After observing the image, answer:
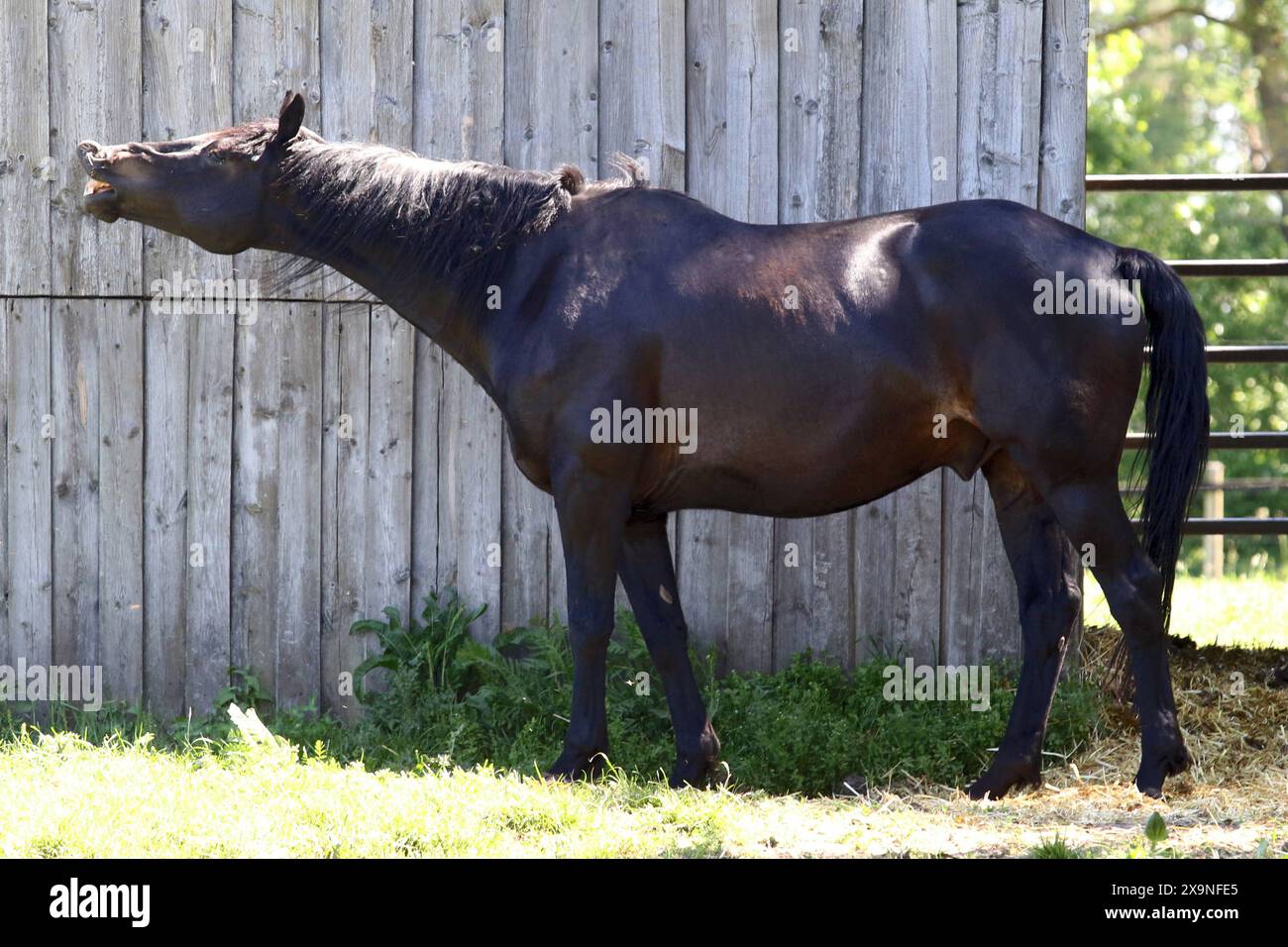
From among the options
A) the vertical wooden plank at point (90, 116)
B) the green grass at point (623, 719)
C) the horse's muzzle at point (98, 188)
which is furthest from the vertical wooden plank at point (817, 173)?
the vertical wooden plank at point (90, 116)

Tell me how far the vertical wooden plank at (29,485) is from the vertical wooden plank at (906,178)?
3786 millimetres

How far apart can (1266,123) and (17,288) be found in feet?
61.6

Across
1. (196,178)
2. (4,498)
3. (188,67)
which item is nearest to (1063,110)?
(196,178)

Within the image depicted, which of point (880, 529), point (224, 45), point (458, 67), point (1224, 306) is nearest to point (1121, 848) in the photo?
point (880, 529)

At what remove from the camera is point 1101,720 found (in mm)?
5824

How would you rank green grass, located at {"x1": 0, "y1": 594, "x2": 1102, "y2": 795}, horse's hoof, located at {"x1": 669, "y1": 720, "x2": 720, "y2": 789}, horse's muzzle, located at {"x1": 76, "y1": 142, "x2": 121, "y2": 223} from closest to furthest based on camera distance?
1. horse's muzzle, located at {"x1": 76, "y1": 142, "x2": 121, "y2": 223}
2. horse's hoof, located at {"x1": 669, "y1": 720, "x2": 720, "y2": 789}
3. green grass, located at {"x1": 0, "y1": 594, "x2": 1102, "y2": 795}

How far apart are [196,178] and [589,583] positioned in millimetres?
2122

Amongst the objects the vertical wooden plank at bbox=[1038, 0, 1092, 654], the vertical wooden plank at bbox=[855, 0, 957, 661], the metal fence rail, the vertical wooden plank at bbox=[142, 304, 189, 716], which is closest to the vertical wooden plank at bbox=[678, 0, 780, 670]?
the vertical wooden plank at bbox=[855, 0, 957, 661]

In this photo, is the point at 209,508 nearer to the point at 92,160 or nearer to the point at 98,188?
the point at 98,188

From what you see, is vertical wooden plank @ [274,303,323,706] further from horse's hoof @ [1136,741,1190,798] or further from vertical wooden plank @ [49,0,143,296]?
horse's hoof @ [1136,741,1190,798]

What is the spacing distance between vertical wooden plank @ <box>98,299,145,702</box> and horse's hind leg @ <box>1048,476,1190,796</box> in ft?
13.4

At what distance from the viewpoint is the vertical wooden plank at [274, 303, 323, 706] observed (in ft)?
20.5

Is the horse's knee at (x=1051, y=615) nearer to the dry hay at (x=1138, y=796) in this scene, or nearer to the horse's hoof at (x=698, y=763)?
the dry hay at (x=1138, y=796)
